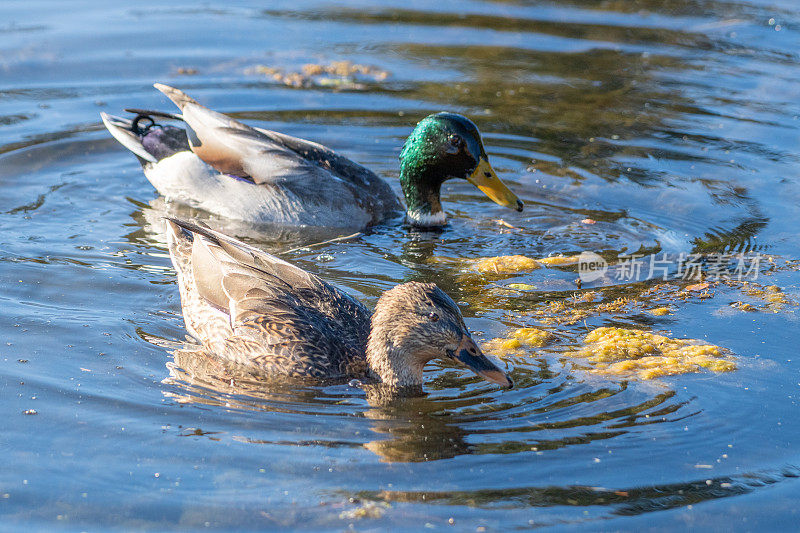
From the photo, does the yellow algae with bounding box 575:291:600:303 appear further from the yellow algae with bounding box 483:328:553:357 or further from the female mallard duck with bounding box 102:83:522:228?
the female mallard duck with bounding box 102:83:522:228

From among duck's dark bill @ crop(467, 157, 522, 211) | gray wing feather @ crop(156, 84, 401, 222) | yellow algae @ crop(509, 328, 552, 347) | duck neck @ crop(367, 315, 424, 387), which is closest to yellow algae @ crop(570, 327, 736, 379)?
yellow algae @ crop(509, 328, 552, 347)

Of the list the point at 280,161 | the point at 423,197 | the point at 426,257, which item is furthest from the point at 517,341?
the point at 280,161

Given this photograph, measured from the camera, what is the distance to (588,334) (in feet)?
20.4

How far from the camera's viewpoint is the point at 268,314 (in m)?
5.77

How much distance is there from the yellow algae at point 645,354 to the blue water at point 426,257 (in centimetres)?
10

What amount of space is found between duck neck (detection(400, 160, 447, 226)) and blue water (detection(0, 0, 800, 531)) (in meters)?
0.18

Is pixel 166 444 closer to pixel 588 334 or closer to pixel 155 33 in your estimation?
pixel 588 334

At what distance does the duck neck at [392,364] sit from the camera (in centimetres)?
555

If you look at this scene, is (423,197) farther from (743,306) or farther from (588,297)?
(743,306)

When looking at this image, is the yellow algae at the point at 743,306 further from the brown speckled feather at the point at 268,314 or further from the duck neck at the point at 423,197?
the duck neck at the point at 423,197

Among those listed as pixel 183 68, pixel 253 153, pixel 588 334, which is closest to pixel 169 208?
pixel 253 153

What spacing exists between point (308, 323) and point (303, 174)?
9.31 ft

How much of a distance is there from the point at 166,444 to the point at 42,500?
64cm

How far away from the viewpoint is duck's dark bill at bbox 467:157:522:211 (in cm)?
829
